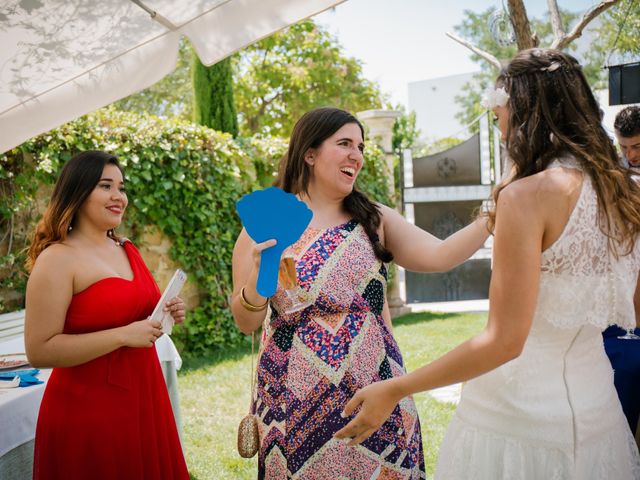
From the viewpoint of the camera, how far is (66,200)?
2.25 m

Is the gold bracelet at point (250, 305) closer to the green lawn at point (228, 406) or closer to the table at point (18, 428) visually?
the table at point (18, 428)

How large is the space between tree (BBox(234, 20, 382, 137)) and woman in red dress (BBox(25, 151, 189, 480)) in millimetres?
16685

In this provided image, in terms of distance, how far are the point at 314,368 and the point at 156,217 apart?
4447 millimetres

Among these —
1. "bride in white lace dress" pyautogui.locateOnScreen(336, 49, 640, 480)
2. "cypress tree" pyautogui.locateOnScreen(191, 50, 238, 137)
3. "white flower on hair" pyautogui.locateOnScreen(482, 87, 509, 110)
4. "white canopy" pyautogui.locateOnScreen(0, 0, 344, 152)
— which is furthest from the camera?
"cypress tree" pyautogui.locateOnScreen(191, 50, 238, 137)

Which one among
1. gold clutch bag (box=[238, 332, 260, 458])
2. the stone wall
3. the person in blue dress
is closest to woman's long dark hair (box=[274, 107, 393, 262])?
gold clutch bag (box=[238, 332, 260, 458])

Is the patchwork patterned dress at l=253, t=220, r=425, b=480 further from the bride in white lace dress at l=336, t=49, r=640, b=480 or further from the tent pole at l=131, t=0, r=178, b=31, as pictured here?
the tent pole at l=131, t=0, r=178, b=31

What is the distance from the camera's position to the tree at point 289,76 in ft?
61.4

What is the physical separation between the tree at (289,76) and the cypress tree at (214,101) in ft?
25.3

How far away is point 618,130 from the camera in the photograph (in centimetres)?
294

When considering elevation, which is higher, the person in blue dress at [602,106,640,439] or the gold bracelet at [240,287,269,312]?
the gold bracelet at [240,287,269,312]

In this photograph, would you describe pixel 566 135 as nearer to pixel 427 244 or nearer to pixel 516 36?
pixel 427 244

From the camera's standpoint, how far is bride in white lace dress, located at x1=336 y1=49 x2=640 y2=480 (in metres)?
1.26

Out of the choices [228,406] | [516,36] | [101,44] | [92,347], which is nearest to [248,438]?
[92,347]

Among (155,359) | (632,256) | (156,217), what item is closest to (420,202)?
(156,217)
